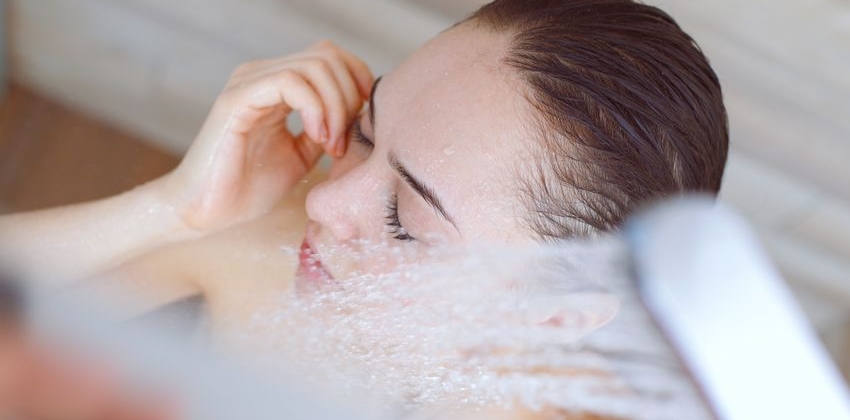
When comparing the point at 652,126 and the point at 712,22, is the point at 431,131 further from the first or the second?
the point at 712,22

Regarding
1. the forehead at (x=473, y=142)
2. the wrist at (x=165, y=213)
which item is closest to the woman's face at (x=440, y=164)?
the forehead at (x=473, y=142)

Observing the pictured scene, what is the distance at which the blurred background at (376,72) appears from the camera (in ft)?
2.09

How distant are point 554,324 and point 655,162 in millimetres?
96

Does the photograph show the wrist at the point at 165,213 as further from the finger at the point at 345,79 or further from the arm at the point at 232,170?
the finger at the point at 345,79

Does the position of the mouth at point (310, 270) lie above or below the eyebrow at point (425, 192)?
below

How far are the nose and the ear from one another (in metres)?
0.10

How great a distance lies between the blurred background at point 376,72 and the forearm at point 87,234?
1.5 inches

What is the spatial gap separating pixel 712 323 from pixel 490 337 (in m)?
0.11

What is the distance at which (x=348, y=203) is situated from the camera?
1.60 feet

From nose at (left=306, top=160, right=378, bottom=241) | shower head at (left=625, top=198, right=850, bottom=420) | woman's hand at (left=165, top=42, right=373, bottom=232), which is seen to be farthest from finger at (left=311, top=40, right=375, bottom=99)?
shower head at (left=625, top=198, right=850, bottom=420)

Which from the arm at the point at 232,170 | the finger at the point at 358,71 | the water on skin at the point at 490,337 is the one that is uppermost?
the finger at the point at 358,71

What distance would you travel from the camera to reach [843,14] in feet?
2.28

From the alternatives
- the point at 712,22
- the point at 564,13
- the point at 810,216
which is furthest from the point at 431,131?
the point at 810,216

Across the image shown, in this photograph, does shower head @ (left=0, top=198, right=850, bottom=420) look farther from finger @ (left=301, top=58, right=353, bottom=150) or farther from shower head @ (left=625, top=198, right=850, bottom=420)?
finger @ (left=301, top=58, right=353, bottom=150)
